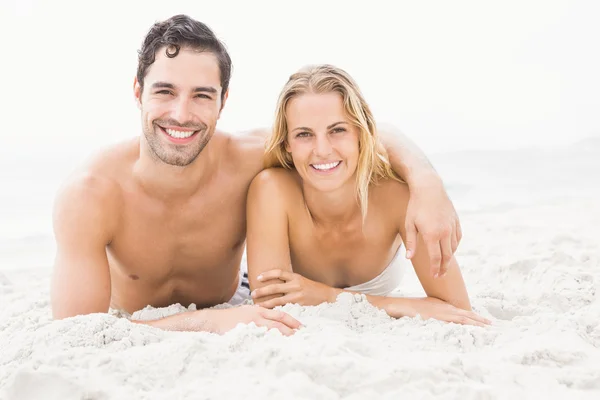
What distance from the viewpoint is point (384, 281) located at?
3.00m

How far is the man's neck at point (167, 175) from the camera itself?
8.91 feet

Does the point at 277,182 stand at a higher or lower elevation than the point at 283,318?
higher

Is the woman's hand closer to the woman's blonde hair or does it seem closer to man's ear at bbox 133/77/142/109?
the woman's blonde hair

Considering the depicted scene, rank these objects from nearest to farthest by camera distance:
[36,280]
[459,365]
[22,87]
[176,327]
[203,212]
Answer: [459,365] → [176,327] → [203,212] → [36,280] → [22,87]

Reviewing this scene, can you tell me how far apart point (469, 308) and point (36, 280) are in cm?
304

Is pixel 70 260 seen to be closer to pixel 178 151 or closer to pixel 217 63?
pixel 178 151

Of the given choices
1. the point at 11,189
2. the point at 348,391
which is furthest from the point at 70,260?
the point at 11,189

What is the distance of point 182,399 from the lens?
1.50m

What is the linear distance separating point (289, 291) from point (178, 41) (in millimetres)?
1164

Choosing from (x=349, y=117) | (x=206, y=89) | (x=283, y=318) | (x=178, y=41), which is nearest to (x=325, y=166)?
(x=349, y=117)


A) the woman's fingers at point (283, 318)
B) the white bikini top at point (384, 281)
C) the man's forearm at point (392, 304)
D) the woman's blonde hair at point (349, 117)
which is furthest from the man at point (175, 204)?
the white bikini top at point (384, 281)

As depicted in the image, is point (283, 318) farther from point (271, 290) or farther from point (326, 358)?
point (326, 358)

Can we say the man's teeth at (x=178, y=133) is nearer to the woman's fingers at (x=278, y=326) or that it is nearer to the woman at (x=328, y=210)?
the woman at (x=328, y=210)

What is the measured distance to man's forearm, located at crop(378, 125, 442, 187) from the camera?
259cm
